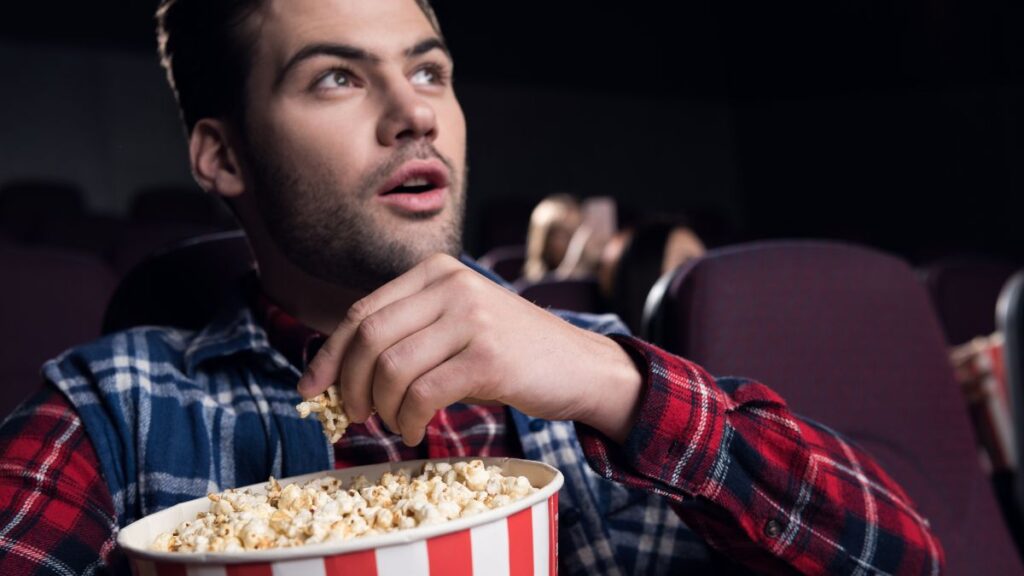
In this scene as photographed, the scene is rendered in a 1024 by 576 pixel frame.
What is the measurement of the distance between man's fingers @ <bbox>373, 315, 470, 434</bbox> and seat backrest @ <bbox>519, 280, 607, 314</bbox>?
4.34ft

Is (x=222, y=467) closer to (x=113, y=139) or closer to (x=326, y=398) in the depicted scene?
(x=326, y=398)

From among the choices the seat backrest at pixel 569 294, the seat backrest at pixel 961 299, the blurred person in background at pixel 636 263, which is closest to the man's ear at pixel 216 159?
the seat backrest at pixel 569 294

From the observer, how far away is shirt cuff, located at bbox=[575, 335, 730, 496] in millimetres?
785

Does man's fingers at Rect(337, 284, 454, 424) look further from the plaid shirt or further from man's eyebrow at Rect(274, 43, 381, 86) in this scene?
man's eyebrow at Rect(274, 43, 381, 86)

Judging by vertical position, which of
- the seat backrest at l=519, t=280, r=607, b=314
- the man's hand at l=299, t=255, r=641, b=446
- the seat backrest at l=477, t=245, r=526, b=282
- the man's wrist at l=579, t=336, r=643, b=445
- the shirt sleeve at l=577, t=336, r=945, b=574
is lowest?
the seat backrest at l=477, t=245, r=526, b=282

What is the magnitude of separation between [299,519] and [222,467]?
422 mm

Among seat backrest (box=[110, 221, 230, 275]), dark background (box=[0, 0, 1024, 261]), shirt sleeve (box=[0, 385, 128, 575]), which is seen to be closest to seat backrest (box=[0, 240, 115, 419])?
shirt sleeve (box=[0, 385, 128, 575])

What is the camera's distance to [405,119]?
1017 millimetres

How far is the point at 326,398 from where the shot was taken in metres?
0.69

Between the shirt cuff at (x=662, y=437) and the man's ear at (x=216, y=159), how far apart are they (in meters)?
0.57

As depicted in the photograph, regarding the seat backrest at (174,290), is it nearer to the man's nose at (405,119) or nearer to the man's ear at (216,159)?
the man's ear at (216,159)

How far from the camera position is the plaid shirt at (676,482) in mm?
802

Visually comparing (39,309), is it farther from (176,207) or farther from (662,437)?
(176,207)

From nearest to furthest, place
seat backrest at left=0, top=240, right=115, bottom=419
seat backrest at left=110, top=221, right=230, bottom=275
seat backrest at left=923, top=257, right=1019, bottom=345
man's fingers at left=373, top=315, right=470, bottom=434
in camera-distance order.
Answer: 1. man's fingers at left=373, top=315, right=470, bottom=434
2. seat backrest at left=0, top=240, right=115, bottom=419
3. seat backrest at left=110, top=221, right=230, bottom=275
4. seat backrest at left=923, top=257, right=1019, bottom=345
